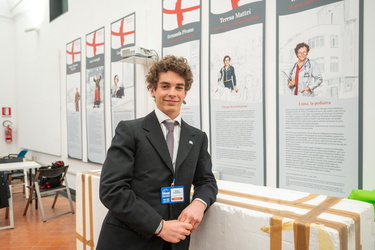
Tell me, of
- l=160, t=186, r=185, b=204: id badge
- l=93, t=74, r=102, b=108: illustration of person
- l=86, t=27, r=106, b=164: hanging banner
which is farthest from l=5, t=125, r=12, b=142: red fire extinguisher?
l=160, t=186, r=185, b=204: id badge

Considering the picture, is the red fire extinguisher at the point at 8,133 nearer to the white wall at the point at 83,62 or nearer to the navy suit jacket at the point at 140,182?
the white wall at the point at 83,62

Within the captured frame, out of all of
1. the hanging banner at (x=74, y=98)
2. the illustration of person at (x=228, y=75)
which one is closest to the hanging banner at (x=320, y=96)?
the illustration of person at (x=228, y=75)

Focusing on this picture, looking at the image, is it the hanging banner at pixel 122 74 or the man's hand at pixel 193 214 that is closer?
the man's hand at pixel 193 214

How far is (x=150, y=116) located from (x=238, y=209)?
587 mm

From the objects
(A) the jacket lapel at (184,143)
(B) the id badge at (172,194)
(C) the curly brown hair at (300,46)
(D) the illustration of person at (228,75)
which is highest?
(C) the curly brown hair at (300,46)

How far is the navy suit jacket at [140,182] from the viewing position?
3.42ft

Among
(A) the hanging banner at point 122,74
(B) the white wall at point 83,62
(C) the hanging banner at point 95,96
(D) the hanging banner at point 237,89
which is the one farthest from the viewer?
(C) the hanging banner at point 95,96

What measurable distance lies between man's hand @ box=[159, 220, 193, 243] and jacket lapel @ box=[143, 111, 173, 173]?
0.23 meters

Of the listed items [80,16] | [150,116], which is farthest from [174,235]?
[80,16]

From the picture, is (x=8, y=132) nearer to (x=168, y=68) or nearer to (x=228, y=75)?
(x=228, y=75)

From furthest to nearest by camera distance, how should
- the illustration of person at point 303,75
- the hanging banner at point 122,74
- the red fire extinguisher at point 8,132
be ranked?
the red fire extinguisher at point 8,132, the hanging banner at point 122,74, the illustration of person at point 303,75

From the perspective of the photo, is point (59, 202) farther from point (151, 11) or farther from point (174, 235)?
point (174, 235)

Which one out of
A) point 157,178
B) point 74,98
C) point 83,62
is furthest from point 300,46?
point 74,98

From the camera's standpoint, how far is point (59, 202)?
502 cm
